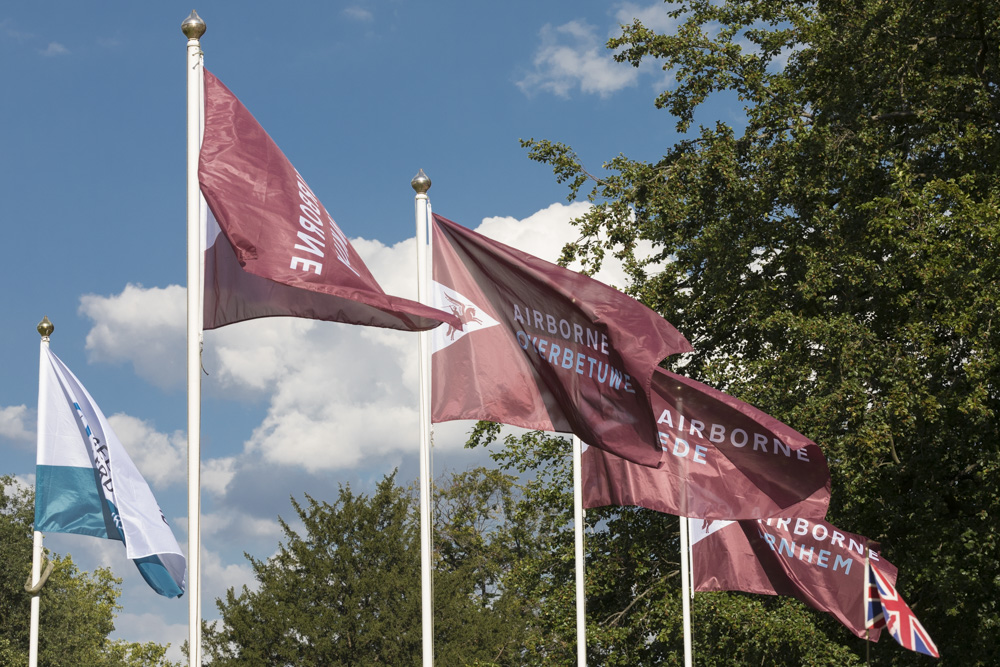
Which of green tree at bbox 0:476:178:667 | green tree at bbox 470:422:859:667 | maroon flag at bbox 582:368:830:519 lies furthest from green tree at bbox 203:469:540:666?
maroon flag at bbox 582:368:830:519

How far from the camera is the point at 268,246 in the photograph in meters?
7.90

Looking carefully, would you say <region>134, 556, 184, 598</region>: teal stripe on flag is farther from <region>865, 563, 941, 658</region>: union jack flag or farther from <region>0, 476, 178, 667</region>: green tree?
<region>0, 476, 178, 667</region>: green tree

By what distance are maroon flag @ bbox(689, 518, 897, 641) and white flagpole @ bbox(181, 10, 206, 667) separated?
910 cm

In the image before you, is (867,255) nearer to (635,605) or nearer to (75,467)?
(635,605)

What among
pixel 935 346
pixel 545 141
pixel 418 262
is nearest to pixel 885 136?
pixel 935 346

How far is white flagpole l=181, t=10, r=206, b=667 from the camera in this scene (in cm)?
738

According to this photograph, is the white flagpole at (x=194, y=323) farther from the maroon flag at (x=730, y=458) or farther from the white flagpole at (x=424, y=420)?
the maroon flag at (x=730, y=458)

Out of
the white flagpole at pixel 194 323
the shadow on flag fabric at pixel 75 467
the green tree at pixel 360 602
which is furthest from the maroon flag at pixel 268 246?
the green tree at pixel 360 602

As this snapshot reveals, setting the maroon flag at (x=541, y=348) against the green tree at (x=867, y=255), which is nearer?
the maroon flag at (x=541, y=348)

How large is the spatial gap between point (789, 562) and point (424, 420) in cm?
771

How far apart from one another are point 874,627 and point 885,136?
7484 mm

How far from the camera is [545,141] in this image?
22.9 meters

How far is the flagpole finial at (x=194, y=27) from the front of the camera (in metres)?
8.55

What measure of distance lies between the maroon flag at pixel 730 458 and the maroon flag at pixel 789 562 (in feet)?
14.7
